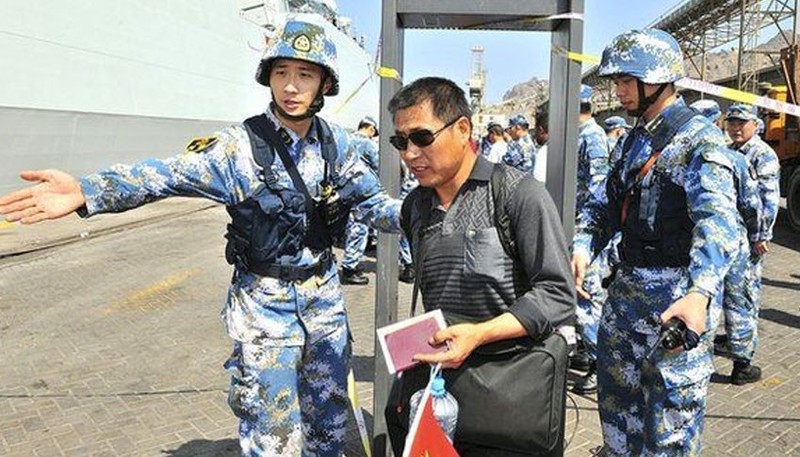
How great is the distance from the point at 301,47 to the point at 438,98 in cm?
72

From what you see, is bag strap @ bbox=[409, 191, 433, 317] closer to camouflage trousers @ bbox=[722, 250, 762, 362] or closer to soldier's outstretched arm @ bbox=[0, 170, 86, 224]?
soldier's outstretched arm @ bbox=[0, 170, 86, 224]

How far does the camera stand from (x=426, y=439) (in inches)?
67.4

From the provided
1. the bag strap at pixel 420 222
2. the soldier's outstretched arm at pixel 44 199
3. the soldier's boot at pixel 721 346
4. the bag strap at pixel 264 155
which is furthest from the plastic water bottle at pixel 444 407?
the soldier's boot at pixel 721 346

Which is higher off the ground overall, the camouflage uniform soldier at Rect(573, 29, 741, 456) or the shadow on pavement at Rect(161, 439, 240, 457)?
the camouflage uniform soldier at Rect(573, 29, 741, 456)

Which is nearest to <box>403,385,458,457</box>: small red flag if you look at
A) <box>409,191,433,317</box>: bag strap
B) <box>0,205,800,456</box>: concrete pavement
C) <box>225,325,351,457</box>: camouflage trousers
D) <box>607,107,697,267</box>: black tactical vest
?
<box>409,191,433,317</box>: bag strap

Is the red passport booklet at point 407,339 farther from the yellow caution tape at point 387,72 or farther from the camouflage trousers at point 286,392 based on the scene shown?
the yellow caution tape at point 387,72

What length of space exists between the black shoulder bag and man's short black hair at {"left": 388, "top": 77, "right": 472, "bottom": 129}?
0.24 metres

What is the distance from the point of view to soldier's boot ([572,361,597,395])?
4.59m

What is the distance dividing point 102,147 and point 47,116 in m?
1.93

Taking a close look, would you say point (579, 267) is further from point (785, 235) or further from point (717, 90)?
point (785, 235)

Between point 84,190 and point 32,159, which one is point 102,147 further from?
point 84,190

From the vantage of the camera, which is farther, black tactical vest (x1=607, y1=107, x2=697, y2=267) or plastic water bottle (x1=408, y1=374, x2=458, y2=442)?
black tactical vest (x1=607, y1=107, x2=697, y2=267)

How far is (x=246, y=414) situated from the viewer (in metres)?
2.44

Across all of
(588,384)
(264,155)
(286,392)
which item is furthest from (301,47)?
Answer: (588,384)
